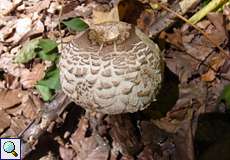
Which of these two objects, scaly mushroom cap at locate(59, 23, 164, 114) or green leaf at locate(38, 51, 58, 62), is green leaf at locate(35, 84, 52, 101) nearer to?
green leaf at locate(38, 51, 58, 62)

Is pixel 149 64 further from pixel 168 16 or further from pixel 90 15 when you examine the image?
pixel 90 15

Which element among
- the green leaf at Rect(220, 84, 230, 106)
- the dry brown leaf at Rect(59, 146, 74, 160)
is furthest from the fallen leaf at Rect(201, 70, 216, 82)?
the dry brown leaf at Rect(59, 146, 74, 160)

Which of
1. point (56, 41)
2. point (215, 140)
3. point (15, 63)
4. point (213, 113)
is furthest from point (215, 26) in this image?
point (15, 63)

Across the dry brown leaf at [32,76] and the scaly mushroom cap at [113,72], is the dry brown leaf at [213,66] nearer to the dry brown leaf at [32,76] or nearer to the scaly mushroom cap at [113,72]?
the scaly mushroom cap at [113,72]

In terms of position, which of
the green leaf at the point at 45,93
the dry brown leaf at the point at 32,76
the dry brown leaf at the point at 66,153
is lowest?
the dry brown leaf at the point at 66,153

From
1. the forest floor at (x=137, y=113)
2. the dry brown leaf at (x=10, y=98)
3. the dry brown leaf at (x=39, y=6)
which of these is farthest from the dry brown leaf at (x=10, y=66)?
the dry brown leaf at (x=39, y=6)

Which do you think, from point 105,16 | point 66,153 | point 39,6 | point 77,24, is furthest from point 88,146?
point 39,6
